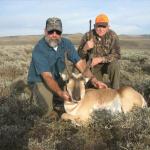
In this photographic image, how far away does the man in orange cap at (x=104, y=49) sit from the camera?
29.3 feet

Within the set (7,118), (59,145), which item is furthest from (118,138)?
(7,118)

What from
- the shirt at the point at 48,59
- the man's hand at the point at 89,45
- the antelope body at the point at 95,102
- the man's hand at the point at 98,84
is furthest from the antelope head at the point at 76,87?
the man's hand at the point at 89,45

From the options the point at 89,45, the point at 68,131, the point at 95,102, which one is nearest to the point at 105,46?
the point at 89,45

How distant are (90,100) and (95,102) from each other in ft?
0.33

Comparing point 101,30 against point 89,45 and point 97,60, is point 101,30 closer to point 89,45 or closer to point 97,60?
point 89,45

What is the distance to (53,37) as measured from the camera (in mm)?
7566

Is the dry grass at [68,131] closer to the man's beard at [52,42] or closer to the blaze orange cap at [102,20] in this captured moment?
the man's beard at [52,42]

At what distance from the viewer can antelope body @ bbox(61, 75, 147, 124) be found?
278 inches

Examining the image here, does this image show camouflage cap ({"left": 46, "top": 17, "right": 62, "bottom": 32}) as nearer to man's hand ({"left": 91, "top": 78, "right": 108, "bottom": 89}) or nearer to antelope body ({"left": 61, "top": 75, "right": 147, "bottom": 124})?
antelope body ({"left": 61, "top": 75, "right": 147, "bottom": 124})

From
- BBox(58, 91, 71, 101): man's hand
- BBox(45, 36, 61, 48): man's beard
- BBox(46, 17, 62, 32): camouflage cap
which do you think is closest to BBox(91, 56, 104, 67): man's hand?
BBox(45, 36, 61, 48): man's beard

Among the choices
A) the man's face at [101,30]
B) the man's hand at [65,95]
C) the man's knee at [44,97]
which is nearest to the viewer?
the man's hand at [65,95]

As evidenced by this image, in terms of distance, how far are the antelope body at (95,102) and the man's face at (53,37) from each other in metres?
0.88

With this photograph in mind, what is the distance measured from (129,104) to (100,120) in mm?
969

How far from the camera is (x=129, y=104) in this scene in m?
7.50
